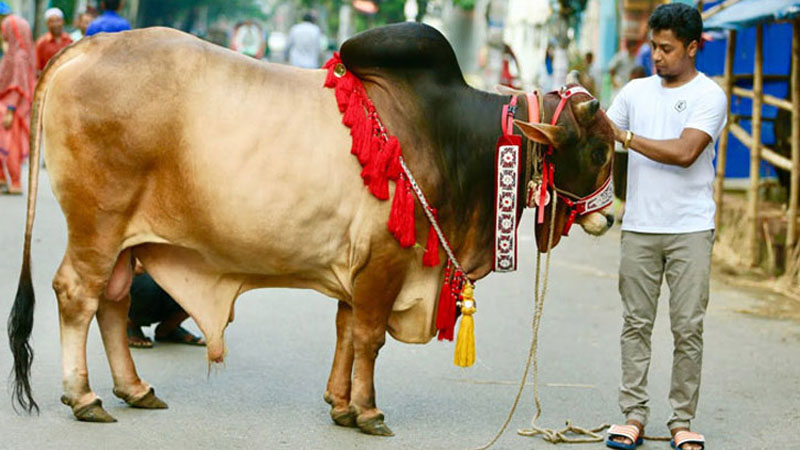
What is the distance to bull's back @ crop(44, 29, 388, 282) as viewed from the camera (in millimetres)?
→ 4848

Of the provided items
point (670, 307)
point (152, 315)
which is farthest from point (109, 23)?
point (670, 307)

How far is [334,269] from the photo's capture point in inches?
200

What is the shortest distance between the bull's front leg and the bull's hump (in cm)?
89

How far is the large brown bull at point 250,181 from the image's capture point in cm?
487

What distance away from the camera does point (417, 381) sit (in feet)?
19.7

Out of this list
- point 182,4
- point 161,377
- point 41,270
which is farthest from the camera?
point 182,4

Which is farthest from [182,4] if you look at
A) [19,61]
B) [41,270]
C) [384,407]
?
[384,407]

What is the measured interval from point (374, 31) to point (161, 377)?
2.06m

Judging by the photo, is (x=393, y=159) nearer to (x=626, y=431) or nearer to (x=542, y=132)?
(x=542, y=132)

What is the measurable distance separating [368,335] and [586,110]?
1339 mm

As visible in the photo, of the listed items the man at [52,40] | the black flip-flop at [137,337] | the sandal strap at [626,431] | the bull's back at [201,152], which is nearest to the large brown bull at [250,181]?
the bull's back at [201,152]

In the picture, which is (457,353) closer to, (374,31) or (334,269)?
(334,269)

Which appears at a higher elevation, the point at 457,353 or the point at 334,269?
the point at 334,269

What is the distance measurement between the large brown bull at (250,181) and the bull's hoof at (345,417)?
0.4 inches
